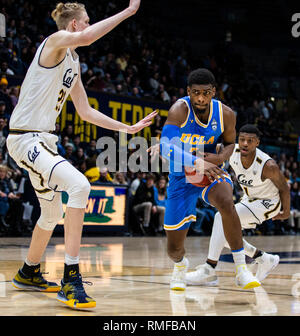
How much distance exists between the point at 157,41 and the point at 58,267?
1417 centimetres

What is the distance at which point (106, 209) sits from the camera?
1162 cm

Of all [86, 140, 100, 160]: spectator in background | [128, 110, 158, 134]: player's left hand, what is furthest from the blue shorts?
[86, 140, 100, 160]: spectator in background

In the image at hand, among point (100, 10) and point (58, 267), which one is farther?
point (100, 10)

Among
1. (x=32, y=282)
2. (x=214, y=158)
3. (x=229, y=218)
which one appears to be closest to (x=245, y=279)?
(x=229, y=218)

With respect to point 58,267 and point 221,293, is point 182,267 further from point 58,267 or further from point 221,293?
point 58,267

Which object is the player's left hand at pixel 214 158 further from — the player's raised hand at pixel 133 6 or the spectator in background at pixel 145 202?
the spectator in background at pixel 145 202

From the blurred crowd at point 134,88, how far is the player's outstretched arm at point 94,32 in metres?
7.01

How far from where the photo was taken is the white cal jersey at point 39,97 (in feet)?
12.8

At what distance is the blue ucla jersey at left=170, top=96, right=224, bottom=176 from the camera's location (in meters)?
4.75

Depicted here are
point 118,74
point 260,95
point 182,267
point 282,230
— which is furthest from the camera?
point 260,95

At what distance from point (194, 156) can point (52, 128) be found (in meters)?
1.21

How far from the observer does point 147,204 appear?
40.8 ft

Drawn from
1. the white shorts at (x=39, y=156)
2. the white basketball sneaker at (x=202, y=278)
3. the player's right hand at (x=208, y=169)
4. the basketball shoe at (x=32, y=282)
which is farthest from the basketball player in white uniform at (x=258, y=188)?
the white shorts at (x=39, y=156)
